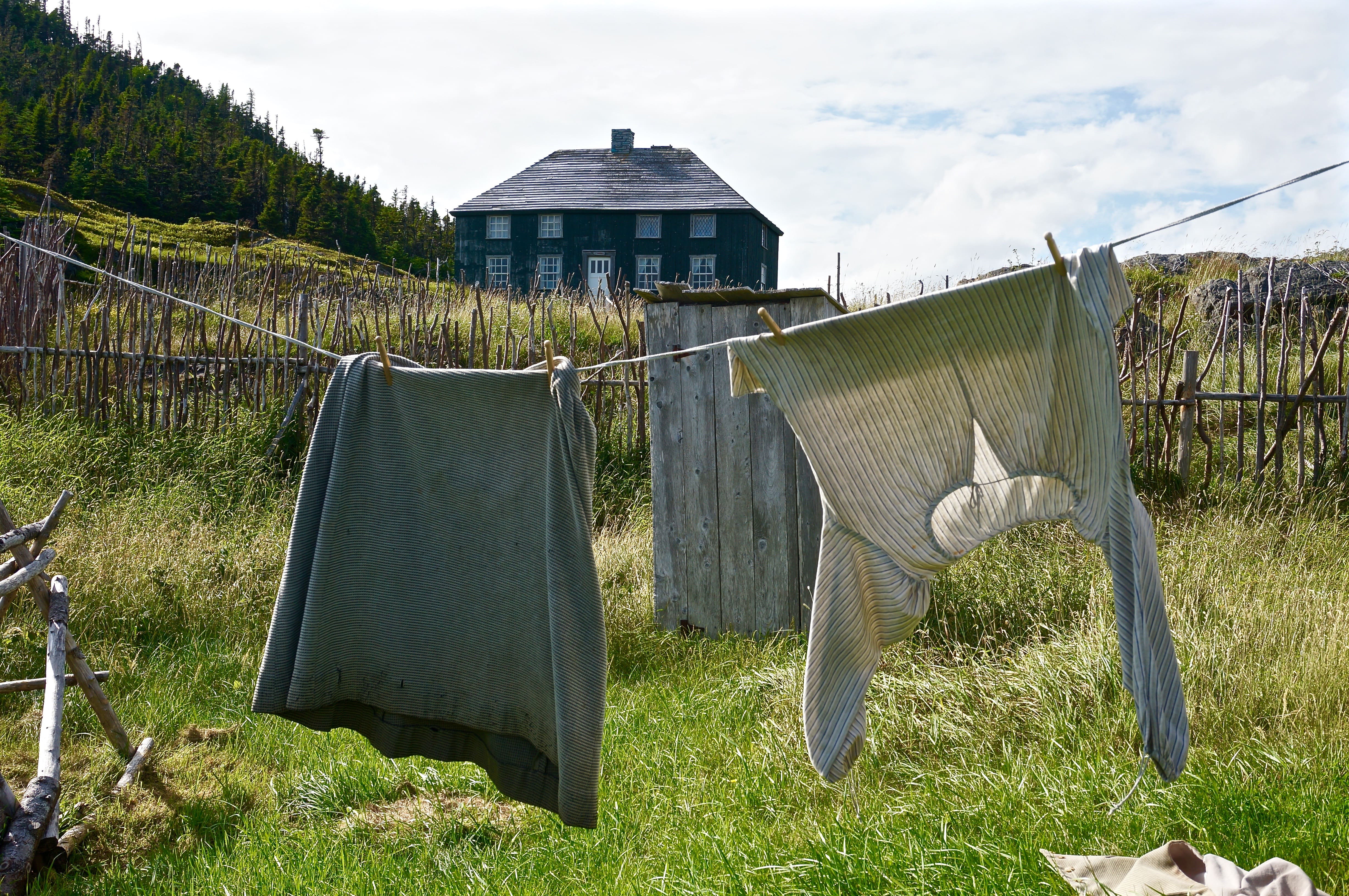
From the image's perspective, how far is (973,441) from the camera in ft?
6.78

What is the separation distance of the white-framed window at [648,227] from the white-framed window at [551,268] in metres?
2.55

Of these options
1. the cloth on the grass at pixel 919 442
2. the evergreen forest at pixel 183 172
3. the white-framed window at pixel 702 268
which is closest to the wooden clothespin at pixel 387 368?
the cloth on the grass at pixel 919 442

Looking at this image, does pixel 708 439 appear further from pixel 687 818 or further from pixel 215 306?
pixel 215 306

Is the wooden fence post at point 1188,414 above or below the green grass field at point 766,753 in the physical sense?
above

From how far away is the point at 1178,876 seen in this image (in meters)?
2.33

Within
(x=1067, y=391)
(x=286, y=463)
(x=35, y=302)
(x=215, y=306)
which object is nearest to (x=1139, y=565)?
(x=1067, y=391)

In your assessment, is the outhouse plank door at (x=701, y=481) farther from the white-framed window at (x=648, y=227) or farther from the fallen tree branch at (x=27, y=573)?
the white-framed window at (x=648, y=227)

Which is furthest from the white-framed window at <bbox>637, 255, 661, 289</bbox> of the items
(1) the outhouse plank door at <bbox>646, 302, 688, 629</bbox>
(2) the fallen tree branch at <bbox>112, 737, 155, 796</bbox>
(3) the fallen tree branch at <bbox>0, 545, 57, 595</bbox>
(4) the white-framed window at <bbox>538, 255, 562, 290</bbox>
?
(3) the fallen tree branch at <bbox>0, 545, 57, 595</bbox>

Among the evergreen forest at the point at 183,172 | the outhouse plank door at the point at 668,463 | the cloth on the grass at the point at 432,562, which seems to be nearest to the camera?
the cloth on the grass at the point at 432,562

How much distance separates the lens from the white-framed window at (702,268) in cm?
2806

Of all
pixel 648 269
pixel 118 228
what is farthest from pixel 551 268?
pixel 118 228

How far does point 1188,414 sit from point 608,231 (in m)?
23.4

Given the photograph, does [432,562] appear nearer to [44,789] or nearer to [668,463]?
[44,789]

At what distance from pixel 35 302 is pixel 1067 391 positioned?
954cm
